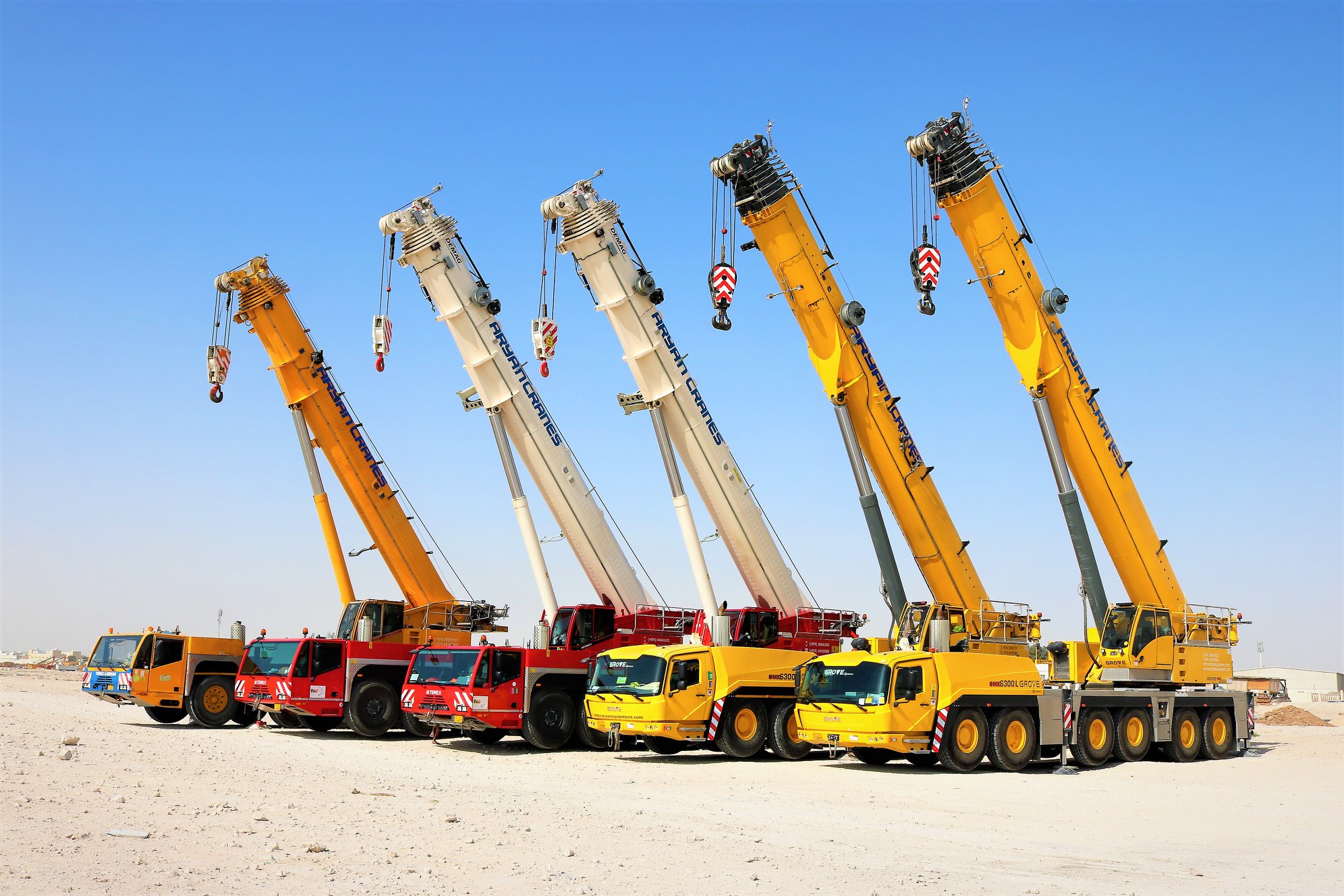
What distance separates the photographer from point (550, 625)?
22.7 meters

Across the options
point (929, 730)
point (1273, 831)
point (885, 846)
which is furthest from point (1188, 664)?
point (885, 846)

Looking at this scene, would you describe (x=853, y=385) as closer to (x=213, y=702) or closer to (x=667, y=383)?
(x=667, y=383)

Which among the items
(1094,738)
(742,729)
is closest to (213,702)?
(742,729)

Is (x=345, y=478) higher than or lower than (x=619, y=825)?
higher

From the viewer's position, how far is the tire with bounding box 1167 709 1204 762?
20.9 meters

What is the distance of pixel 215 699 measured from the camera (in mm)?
23781

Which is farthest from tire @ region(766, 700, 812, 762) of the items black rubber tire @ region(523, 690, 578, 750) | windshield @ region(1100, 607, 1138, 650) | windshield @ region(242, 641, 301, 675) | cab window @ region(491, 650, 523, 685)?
windshield @ region(242, 641, 301, 675)

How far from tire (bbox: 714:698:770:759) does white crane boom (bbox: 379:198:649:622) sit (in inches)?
182

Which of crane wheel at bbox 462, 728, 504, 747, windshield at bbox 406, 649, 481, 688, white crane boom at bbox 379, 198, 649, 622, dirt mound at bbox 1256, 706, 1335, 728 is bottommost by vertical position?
crane wheel at bbox 462, 728, 504, 747

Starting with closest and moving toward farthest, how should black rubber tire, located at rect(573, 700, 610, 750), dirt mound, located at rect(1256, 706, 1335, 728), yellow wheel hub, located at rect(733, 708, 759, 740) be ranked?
yellow wheel hub, located at rect(733, 708, 759, 740)
black rubber tire, located at rect(573, 700, 610, 750)
dirt mound, located at rect(1256, 706, 1335, 728)

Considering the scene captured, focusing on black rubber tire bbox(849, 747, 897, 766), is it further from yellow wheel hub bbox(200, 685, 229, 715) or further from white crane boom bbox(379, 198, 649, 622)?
yellow wheel hub bbox(200, 685, 229, 715)

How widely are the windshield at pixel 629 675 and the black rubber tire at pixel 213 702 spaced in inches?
343

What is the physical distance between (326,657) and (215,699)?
3738mm

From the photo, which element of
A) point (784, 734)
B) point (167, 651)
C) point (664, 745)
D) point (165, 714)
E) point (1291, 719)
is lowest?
point (165, 714)
